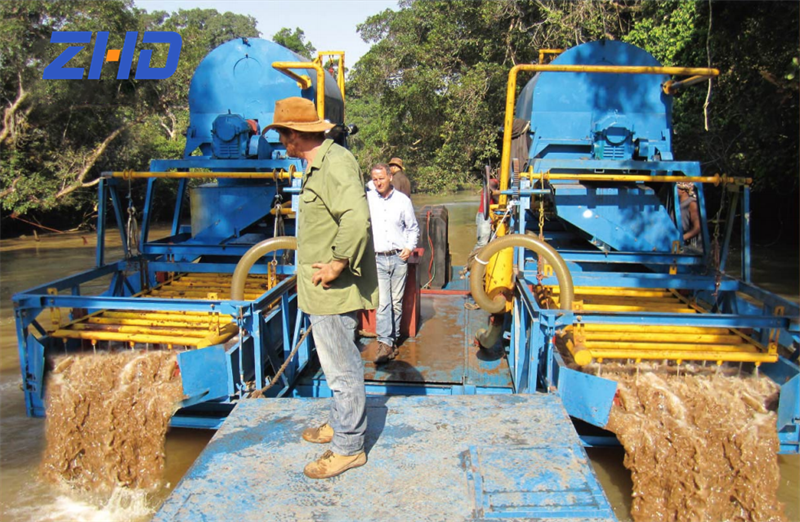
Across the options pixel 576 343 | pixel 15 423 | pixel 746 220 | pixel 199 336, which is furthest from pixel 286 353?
pixel 746 220

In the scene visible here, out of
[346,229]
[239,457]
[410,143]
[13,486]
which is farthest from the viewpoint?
[410,143]

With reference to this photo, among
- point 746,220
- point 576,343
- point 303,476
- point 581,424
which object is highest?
point 746,220

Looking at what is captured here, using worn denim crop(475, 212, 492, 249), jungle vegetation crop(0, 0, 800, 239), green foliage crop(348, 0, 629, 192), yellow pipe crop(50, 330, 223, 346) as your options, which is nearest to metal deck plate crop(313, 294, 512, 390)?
yellow pipe crop(50, 330, 223, 346)

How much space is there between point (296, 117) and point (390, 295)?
8.35ft

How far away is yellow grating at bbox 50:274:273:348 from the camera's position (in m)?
4.22

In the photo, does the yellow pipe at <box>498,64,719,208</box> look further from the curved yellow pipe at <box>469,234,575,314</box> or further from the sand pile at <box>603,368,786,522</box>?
the sand pile at <box>603,368,786,522</box>

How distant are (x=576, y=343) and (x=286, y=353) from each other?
7.22 ft

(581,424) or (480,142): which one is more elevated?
(480,142)

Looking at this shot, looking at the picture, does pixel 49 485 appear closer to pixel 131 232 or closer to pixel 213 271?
pixel 213 271

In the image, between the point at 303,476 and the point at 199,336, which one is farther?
the point at 199,336

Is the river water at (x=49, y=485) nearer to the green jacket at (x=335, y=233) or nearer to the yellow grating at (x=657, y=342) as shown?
the yellow grating at (x=657, y=342)

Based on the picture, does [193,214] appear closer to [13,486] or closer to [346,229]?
[13,486]

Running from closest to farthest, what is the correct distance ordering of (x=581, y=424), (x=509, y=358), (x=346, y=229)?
(x=346, y=229)
(x=581, y=424)
(x=509, y=358)

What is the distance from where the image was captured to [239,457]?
9.12 feet
